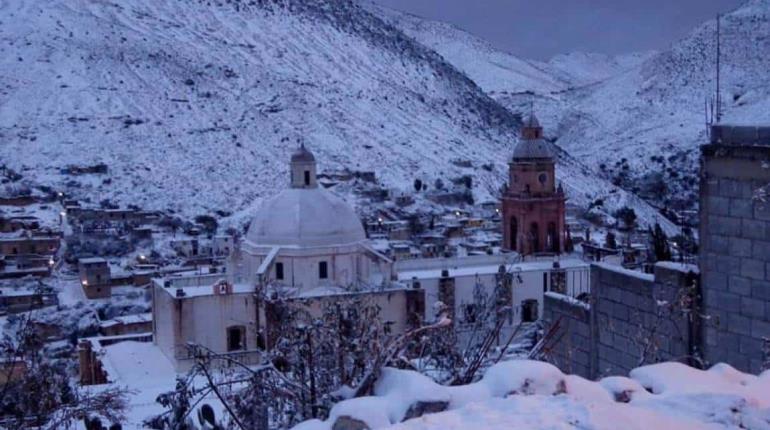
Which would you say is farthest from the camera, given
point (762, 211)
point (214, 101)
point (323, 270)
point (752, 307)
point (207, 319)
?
point (214, 101)

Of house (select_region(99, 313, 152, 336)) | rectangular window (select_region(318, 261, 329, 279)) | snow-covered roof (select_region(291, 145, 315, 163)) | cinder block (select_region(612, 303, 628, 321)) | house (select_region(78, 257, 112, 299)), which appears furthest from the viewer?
house (select_region(78, 257, 112, 299))

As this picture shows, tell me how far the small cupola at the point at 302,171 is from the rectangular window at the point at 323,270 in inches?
104

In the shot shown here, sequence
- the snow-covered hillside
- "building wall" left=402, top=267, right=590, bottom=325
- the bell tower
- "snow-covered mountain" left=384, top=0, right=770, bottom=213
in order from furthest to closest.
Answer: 1. "snow-covered mountain" left=384, top=0, right=770, bottom=213
2. the snow-covered hillside
3. the bell tower
4. "building wall" left=402, top=267, right=590, bottom=325

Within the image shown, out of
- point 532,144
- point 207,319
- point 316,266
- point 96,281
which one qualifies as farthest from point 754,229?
point 96,281

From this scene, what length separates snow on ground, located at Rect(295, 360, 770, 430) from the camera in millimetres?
3336

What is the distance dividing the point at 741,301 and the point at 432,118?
6939 cm

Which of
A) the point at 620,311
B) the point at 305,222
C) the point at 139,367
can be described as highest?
the point at 305,222

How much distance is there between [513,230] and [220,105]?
40.4m

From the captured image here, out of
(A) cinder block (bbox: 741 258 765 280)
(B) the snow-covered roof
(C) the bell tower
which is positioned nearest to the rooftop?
(A) cinder block (bbox: 741 258 765 280)

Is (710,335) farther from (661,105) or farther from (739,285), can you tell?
(661,105)

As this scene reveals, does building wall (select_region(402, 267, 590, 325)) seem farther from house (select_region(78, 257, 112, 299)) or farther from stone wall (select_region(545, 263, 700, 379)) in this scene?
stone wall (select_region(545, 263, 700, 379))

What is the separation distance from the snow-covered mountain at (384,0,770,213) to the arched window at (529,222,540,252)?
73.5ft

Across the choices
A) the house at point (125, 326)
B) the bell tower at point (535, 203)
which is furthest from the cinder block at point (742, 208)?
the bell tower at point (535, 203)

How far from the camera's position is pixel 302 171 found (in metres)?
26.0
